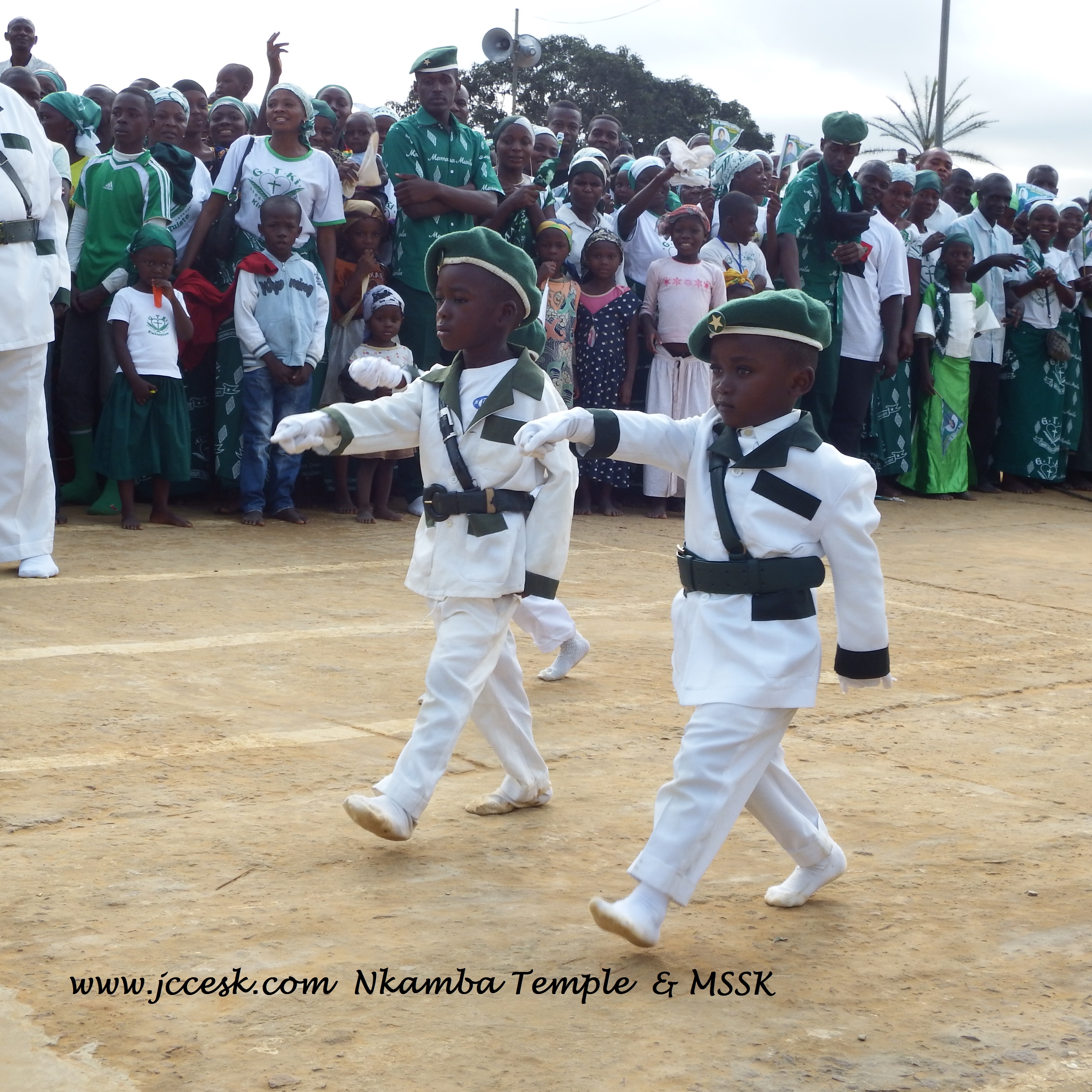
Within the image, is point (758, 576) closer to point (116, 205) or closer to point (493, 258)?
point (493, 258)

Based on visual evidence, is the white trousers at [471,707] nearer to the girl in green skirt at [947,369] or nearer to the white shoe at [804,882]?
the white shoe at [804,882]

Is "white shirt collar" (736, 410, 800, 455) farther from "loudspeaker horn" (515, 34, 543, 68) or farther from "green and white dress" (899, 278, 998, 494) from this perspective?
"loudspeaker horn" (515, 34, 543, 68)

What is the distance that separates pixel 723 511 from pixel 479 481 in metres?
0.82

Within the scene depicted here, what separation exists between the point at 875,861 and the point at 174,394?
17.6 ft

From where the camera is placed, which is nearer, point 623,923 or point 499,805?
point 623,923

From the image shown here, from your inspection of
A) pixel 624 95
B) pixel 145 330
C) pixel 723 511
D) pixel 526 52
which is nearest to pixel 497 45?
pixel 526 52

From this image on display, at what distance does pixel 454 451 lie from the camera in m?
3.69

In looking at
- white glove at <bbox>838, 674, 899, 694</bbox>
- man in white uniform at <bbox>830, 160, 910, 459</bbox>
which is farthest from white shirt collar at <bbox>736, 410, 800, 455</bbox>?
man in white uniform at <bbox>830, 160, 910, 459</bbox>

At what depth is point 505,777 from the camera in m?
3.80

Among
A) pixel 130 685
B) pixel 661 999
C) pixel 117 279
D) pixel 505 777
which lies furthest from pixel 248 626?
pixel 661 999

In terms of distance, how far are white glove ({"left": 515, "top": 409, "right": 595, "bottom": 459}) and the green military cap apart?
5.64 meters

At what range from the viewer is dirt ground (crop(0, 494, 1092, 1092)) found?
244 cm

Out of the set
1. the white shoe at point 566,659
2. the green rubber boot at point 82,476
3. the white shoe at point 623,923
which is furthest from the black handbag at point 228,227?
the white shoe at point 623,923

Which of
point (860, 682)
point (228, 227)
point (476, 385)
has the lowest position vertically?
point (860, 682)
